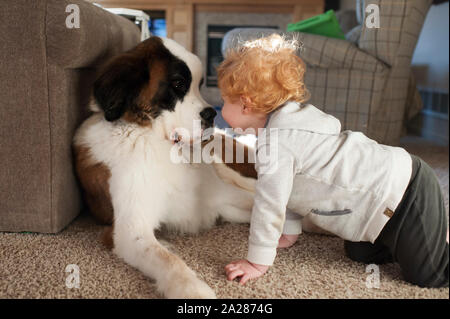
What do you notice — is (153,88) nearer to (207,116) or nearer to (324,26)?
(207,116)

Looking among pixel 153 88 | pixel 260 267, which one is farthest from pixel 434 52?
pixel 260 267

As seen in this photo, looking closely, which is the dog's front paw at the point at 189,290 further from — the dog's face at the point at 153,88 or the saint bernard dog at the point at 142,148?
the dog's face at the point at 153,88

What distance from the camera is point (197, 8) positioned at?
560 cm

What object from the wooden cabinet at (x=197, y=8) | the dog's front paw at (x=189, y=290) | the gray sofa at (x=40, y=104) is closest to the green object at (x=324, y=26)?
the gray sofa at (x=40, y=104)

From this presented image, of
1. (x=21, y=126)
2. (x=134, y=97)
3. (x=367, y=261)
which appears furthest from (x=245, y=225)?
(x=21, y=126)

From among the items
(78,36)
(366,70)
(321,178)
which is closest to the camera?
(321,178)

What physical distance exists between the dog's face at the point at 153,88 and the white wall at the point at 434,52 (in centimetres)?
283

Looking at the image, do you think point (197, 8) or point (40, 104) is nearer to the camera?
point (40, 104)

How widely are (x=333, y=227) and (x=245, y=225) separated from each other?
40cm

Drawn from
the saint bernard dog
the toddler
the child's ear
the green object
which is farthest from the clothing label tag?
the green object

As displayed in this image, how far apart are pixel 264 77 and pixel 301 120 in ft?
0.48

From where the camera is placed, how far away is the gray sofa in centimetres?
113

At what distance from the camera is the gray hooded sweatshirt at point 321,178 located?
1.01 m

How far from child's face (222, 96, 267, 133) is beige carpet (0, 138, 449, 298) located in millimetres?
370
